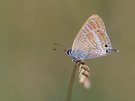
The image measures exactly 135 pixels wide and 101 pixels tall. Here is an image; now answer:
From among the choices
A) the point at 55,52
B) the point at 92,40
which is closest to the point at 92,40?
the point at 92,40

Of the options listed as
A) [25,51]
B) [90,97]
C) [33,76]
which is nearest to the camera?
[90,97]

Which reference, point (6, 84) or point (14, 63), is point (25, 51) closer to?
point (14, 63)

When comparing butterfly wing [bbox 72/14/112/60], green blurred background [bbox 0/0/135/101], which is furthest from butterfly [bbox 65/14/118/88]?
green blurred background [bbox 0/0/135/101]

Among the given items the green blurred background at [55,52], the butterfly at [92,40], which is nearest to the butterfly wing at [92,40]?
the butterfly at [92,40]

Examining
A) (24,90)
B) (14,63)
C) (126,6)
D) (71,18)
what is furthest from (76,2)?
(24,90)

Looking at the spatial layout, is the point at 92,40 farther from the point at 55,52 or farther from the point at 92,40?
the point at 55,52

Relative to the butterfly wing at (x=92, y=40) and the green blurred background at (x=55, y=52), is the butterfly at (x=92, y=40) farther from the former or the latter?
the green blurred background at (x=55, y=52)

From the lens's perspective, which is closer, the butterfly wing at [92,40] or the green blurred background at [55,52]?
the butterfly wing at [92,40]
